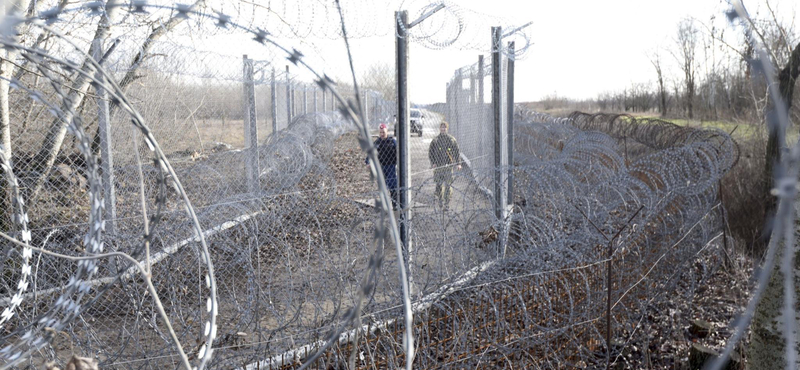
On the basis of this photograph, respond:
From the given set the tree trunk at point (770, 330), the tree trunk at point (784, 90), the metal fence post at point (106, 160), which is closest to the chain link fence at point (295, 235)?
the metal fence post at point (106, 160)

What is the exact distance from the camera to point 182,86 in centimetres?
1252

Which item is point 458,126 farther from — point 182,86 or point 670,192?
point 182,86

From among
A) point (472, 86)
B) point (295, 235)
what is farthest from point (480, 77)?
point (295, 235)

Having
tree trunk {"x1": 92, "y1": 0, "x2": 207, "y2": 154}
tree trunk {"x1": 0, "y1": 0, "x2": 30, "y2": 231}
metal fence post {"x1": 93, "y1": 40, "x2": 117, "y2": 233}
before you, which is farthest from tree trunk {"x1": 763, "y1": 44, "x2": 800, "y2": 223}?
tree trunk {"x1": 0, "y1": 0, "x2": 30, "y2": 231}

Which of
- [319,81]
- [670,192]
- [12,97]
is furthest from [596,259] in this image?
[12,97]

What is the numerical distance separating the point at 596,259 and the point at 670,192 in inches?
65.3

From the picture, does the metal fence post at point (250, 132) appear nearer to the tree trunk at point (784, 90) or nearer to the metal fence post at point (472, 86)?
the metal fence post at point (472, 86)

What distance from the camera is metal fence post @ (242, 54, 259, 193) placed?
349 inches

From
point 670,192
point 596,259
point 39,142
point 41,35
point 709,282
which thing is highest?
point 41,35

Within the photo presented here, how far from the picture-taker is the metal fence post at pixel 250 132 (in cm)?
886

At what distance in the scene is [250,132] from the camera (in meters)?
9.57

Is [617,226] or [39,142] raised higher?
[39,142]

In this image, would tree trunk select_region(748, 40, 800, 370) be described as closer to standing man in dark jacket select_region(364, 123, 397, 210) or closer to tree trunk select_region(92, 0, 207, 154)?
tree trunk select_region(92, 0, 207, 154)

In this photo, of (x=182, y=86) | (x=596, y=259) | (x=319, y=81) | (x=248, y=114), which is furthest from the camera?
(x=182, y=86)
